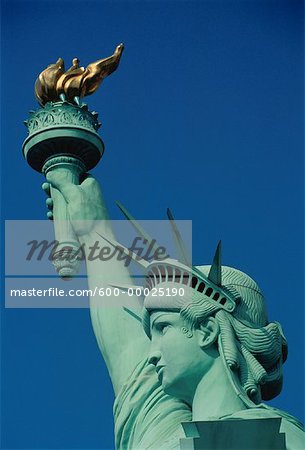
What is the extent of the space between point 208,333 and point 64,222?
2683 mm

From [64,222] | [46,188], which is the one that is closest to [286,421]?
[64,222]

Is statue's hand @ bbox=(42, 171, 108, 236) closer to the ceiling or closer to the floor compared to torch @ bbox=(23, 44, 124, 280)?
closer to the floor

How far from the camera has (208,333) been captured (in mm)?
8508

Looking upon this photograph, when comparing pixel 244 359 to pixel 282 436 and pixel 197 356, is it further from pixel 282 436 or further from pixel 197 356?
pixel 282 436

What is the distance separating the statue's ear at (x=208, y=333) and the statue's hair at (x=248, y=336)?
4 centimetres

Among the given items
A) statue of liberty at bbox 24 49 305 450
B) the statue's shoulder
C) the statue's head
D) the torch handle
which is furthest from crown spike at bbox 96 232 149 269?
the statue's shoulder

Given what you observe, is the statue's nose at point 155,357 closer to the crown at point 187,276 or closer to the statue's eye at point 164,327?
the statue's eye at point 164,327

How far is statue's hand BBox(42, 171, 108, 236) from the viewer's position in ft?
35.2

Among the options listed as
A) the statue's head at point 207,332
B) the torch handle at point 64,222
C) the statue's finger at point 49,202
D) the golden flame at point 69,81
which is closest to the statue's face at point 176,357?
the statue's head at point 207,332

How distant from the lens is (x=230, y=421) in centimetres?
711

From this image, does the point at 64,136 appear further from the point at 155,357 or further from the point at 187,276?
the point at 155,357

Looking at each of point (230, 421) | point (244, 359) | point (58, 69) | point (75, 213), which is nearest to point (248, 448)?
point (230, 421)

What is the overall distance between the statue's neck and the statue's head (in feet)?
0.19

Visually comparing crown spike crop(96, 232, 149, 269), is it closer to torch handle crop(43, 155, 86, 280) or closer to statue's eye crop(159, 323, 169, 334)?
torch handle crop(43, 155, 86, 280)
